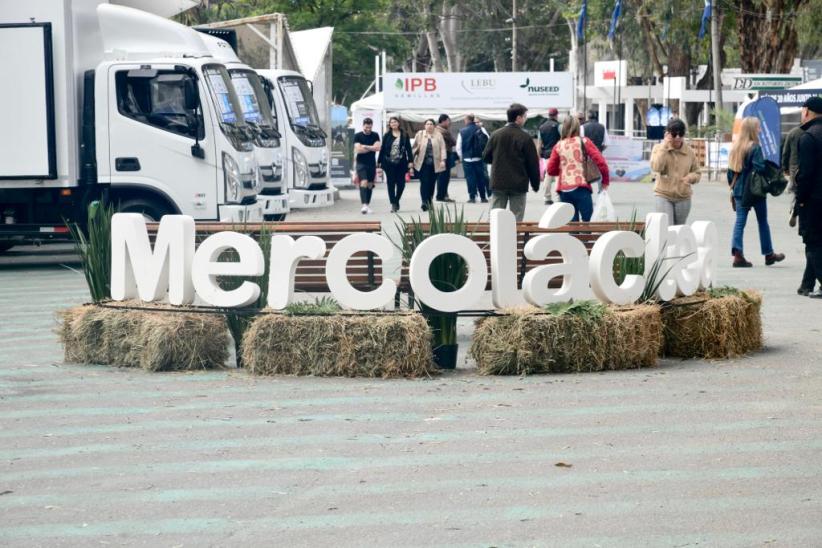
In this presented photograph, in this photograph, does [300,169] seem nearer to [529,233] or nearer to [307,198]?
[307,198]

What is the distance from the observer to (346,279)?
30.9ft

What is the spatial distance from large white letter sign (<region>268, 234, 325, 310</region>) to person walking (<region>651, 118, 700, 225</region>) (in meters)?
5.42

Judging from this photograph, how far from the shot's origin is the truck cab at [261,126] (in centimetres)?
1953

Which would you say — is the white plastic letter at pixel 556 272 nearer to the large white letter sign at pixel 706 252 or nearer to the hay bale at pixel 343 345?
the hay bale at pixel 343 345

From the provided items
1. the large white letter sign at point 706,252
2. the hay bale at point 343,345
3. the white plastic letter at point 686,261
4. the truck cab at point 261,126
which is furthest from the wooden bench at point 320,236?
the truck cab at point 261,126

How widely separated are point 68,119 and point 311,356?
8.49 meters

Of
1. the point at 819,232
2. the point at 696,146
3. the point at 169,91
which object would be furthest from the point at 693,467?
the point at 696,146

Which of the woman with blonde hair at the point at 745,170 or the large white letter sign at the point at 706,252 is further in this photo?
Answer: the woman with blonde hair at the point at 745,170

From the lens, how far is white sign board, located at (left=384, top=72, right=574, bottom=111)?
139 ft

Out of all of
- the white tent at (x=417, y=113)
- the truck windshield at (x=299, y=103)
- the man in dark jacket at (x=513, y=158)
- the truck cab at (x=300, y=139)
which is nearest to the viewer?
the man in dark jacket at (x=513, y=158)

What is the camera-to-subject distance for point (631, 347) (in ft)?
30.8

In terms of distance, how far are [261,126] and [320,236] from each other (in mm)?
10556

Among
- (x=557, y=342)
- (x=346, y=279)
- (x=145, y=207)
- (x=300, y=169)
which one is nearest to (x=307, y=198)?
(x=300, y=169)

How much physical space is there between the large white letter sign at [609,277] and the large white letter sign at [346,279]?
1.40 m
